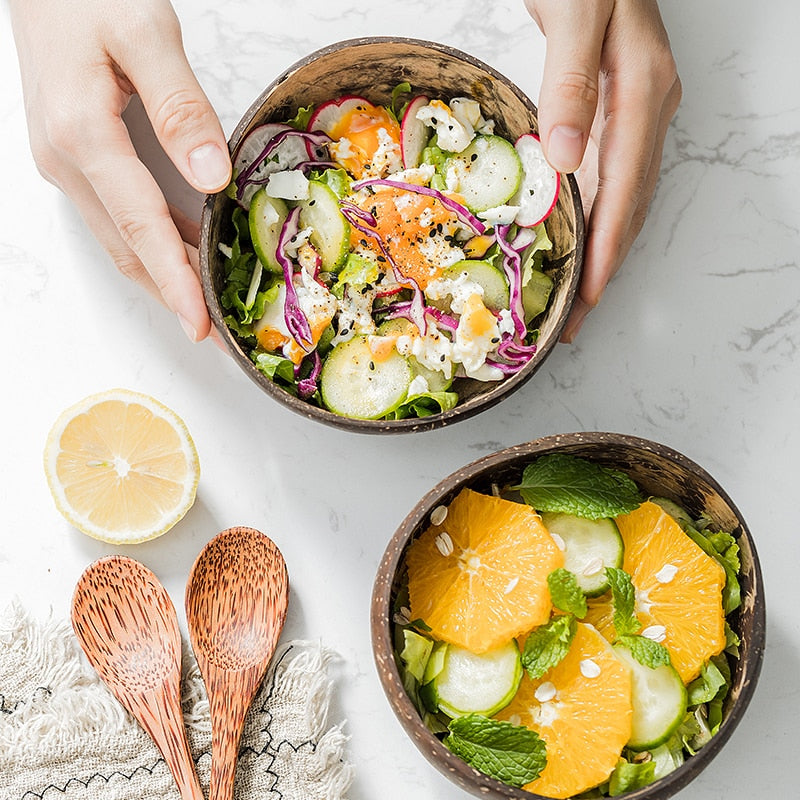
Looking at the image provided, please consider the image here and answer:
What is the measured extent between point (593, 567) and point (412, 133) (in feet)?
2.44

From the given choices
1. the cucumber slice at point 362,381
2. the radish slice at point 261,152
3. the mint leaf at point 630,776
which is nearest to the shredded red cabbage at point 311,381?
the cucumber slice at point 362,381

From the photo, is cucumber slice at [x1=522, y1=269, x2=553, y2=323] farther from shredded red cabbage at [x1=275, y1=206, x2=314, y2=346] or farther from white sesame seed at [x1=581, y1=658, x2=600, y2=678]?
white sesame seed at [x1=581, y1=658, x2=600, y2=678]

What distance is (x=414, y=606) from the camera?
150 cm

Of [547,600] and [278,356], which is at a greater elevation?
[278,356]

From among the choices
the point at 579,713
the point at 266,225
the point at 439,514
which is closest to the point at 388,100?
the point at 266,225

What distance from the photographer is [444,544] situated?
1.51 metres

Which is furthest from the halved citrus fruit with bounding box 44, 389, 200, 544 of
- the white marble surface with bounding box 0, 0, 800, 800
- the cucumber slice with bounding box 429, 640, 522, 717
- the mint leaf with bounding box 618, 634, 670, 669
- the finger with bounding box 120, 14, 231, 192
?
the mint leaf with bounding box 618, 634, 670, 669

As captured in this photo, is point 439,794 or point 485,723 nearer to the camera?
point 485,723

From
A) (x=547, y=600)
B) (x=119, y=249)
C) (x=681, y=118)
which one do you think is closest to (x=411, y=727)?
(x=547, y=600)

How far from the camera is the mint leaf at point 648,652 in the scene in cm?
143

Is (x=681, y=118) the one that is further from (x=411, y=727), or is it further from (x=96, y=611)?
(x=96, y=611)

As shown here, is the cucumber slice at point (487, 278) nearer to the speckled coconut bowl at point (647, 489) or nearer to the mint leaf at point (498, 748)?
the speckled coconut bowl at point (647, 489)

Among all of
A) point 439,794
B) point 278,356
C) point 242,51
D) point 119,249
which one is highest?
point 242,51

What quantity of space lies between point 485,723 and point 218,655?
49cm
